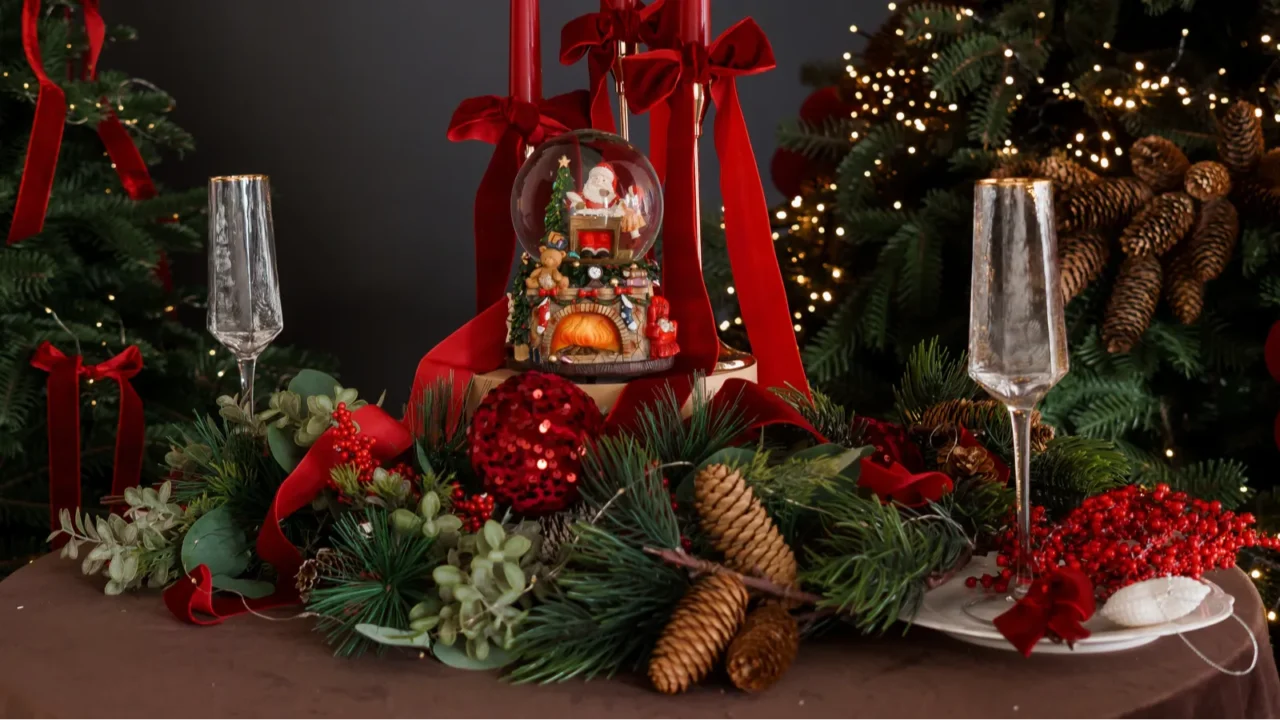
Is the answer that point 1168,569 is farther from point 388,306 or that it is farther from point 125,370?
point 388,306

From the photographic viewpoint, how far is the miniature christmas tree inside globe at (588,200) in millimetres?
1115

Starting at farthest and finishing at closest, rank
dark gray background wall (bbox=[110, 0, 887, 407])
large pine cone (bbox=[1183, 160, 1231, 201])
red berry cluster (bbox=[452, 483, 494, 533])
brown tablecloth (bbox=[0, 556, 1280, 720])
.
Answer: dark gray background wall (bbox=[110, 0, 887, 407])
large pine cone (bbox=[1183, 160, 1231, 201])
red berry cluster (bbox=[452, 483, 494, 533])
brown tablecloth (bbox=[0, 556, 1280, 720])

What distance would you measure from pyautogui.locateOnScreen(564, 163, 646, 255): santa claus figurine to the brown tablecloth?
18.3 inches

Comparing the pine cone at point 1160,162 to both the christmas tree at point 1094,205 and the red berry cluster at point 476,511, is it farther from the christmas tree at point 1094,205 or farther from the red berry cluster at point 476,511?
the red berry cluster at point 476,511

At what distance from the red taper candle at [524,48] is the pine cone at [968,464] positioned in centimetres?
57

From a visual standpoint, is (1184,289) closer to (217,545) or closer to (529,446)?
(529,446)

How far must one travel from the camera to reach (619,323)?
3.59ft

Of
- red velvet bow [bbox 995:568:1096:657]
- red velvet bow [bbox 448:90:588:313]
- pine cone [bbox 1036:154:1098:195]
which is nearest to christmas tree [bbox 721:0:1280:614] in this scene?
pine cone [bbox 1036:154:1098:195]

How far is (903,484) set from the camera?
0.87 meters

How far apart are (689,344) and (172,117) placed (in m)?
1.42

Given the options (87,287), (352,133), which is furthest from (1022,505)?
(352,133)

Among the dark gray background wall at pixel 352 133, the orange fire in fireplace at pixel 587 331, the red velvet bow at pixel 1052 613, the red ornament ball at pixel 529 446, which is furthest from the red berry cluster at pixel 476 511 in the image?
the dark gray background wall at pixel 352 133

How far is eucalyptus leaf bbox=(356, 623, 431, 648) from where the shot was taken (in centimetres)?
77

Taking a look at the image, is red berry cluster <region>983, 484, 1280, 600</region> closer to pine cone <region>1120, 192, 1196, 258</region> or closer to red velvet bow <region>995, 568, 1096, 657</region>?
red velvet bow <region>995, 568, 1096, 657</region>
